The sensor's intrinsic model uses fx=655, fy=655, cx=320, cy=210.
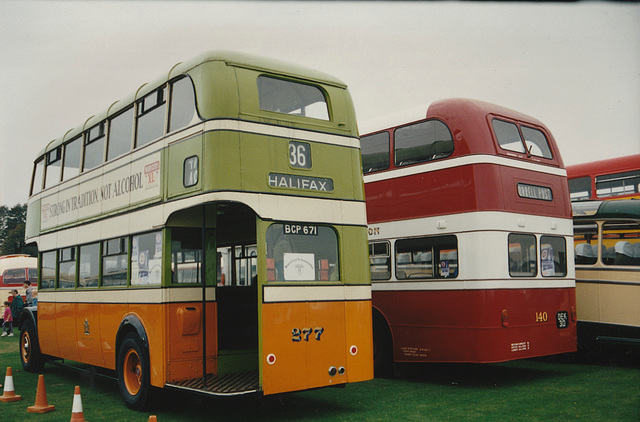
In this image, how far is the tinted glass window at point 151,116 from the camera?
8734mm

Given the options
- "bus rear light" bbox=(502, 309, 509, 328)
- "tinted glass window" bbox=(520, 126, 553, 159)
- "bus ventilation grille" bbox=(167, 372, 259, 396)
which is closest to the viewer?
"bus ventilation grille" bbox=(167, 372, 259, 396)

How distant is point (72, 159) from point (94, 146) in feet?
3.72

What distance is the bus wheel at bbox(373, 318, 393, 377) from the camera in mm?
11039

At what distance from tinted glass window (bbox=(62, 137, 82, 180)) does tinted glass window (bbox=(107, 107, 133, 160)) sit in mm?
1425

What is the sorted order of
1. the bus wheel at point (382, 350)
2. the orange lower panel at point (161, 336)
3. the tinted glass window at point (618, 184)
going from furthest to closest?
1. the tinted glass window at point (618, 184)
2. the bus wheel at point (382, 350)
3. the orange lower panel at point (161, 336)

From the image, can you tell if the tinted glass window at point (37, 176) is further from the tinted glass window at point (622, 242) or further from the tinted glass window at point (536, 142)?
the tinted glass window at point (622, 242)

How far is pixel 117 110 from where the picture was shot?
10000 millimetres

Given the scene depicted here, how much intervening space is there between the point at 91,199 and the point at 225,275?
8.49ft

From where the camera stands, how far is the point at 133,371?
9.08 meters

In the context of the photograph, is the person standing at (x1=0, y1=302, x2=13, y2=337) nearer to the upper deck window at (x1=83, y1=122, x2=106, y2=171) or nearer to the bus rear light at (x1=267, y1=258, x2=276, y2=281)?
the upper deck window at (x1=83, y1=122, x2=106, y2=171)

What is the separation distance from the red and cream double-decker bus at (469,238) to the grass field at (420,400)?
1.90 feet

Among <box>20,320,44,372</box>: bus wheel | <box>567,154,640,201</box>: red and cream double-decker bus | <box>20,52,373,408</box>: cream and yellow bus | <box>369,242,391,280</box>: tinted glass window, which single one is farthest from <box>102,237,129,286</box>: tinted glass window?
<box>567,154,640,201</box>: red and cream double-decker bus

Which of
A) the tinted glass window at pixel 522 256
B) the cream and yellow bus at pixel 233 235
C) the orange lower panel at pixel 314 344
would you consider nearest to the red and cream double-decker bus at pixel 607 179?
the tinted glass window at pixel 522 256

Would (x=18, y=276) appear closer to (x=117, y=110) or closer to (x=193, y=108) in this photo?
(x=117, y=110)
